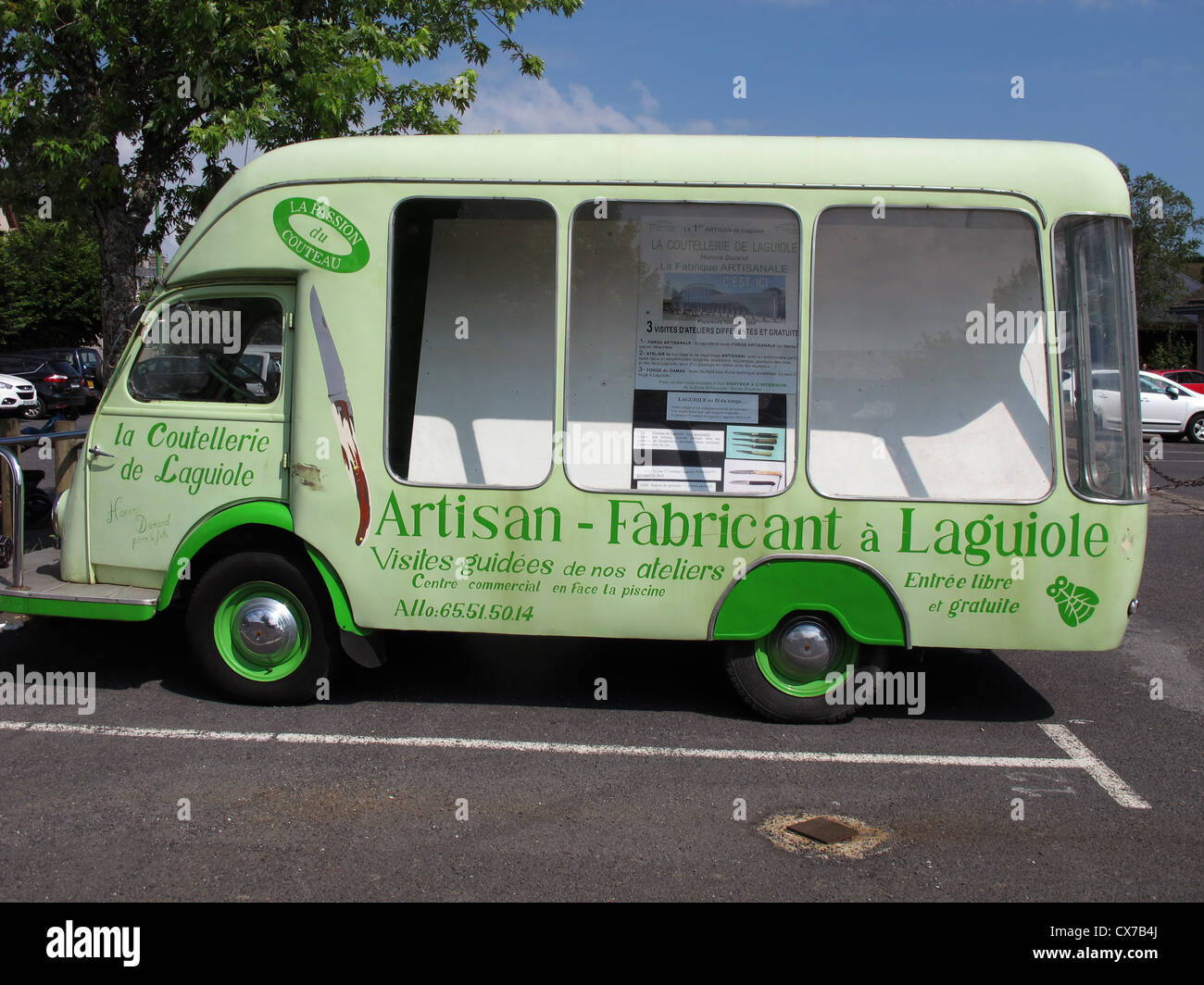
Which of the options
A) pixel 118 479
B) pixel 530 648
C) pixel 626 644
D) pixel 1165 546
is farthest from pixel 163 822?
pixel 1165 546

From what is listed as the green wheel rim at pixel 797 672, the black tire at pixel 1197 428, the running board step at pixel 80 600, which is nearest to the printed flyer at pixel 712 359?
the green wheel rim at pixel 797 672

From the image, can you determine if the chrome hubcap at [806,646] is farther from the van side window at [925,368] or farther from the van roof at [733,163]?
the van roof at [733,163]

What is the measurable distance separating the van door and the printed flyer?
1941mm

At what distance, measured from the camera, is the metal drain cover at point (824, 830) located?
4.25 meters

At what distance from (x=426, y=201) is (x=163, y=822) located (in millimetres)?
3116

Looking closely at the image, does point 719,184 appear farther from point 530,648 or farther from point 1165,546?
point 1165,546

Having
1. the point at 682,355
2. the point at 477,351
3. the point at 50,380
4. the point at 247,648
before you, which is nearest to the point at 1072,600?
the point at 682,355

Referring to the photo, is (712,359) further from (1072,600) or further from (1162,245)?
(1162,245)

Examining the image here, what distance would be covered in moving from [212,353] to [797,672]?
355cm

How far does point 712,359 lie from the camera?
18.9 ft

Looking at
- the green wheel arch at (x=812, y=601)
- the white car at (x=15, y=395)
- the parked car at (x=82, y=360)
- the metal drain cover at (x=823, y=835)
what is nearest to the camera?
the metal drain cover at (x=823, y=835)

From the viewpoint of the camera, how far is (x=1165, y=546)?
1050cm

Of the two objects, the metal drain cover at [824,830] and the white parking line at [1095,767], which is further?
the white parking line at [1095,767]

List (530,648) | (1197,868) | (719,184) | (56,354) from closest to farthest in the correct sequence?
(1197,868) → (719,184) → (530,648) → (56,354)
